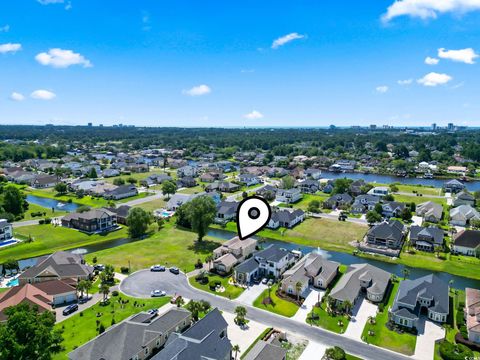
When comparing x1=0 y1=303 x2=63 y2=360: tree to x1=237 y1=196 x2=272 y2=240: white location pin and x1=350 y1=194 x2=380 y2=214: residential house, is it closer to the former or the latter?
x1=237 y1=196 x2=272 y2=240: white location pin

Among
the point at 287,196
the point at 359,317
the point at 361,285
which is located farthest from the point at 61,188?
the point at 359,317

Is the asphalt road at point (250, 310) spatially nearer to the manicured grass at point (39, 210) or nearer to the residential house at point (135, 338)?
the residential house at point (135, 338)

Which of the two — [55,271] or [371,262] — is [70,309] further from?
[371,262]

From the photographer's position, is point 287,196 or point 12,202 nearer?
point 12,202

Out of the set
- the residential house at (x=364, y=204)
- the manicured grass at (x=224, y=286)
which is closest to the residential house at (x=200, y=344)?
the manicured grass at (x=224, y=286)

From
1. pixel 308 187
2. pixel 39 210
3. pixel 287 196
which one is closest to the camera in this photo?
pixel 39 210

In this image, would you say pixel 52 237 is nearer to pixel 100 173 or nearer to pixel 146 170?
pixel 100 173
